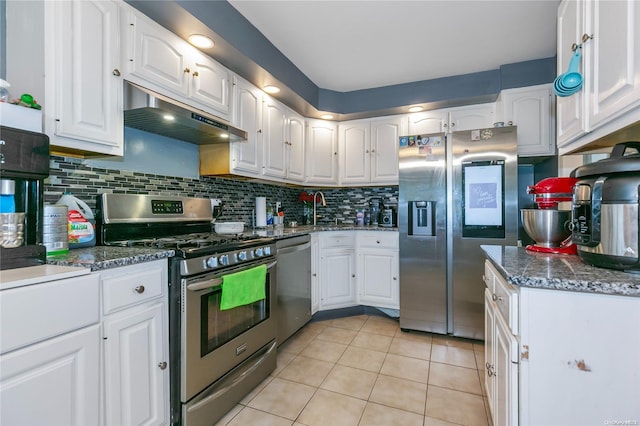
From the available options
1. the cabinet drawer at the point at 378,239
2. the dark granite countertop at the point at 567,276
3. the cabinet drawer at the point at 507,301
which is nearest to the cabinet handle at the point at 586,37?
the dark granite countertop at the point at 567,276

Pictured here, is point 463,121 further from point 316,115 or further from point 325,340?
point 325,340

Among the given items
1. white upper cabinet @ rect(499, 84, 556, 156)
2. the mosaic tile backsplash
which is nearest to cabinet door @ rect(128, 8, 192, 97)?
the mosaic tile backsplash

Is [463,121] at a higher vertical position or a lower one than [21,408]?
higher

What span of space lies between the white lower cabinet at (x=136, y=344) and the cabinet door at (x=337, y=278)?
5.87 feet

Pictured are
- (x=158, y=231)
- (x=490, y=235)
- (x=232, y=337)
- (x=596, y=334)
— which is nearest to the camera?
(x=596, y=334)

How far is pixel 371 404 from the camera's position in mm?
1776

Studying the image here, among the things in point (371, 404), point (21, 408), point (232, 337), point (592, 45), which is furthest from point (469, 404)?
point (21, 408)

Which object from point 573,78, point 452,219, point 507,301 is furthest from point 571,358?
point 452,219

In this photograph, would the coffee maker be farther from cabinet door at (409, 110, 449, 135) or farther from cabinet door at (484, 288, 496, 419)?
cabinet door at (409, 110, 449, 135)

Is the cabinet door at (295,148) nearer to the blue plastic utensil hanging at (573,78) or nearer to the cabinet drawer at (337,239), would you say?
the cabinet drawer at (337,239)

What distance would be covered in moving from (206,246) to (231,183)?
135 centimetres

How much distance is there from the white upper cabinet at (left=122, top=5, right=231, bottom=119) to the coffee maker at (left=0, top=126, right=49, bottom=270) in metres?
0.63

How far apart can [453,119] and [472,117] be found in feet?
0.59

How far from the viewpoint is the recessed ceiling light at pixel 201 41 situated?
1900 millimetres
